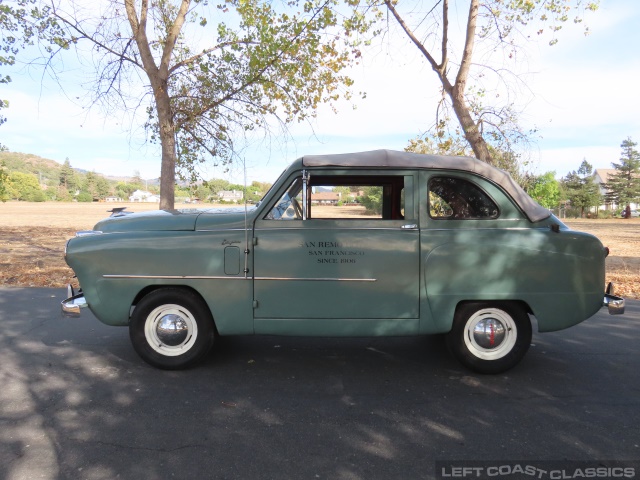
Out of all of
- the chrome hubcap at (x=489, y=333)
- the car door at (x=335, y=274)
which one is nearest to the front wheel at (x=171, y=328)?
the car door at (x=335, y=274)

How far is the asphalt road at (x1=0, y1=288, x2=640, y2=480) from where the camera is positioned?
2801mm

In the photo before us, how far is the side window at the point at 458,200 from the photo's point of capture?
425cm

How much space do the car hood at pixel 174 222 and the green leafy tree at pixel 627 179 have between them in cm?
6388

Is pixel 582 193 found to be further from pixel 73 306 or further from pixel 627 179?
pixel 73 306

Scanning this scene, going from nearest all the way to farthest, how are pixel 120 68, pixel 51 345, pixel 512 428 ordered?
1. pixel 512 428
2. pixel 51 345
3. pixel 120 68

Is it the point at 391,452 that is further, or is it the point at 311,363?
the point at 311,363

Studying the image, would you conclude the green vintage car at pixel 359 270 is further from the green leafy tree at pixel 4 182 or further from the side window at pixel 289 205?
the green leafy tree at pixel 4 182

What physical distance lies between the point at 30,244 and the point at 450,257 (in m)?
15.4

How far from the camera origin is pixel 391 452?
290cm

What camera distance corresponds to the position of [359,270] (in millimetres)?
4082

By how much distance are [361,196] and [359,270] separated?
132 cm

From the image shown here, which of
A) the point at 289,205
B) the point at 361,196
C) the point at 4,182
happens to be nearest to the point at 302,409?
the point at 289,205

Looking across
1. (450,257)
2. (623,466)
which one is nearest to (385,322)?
(450,257)

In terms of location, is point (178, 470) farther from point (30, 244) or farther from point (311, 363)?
point (30, 244)
